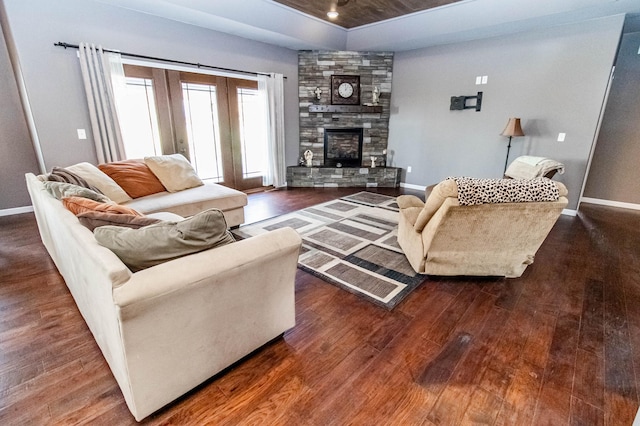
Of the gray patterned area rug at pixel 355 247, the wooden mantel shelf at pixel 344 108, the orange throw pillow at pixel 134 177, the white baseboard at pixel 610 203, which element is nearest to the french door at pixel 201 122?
the orange throw pillow at pixel 134 177

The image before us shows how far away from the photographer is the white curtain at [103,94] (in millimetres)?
3469

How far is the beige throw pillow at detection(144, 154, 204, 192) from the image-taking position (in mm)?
3412

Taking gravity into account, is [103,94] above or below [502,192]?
above

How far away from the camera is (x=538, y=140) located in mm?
4551

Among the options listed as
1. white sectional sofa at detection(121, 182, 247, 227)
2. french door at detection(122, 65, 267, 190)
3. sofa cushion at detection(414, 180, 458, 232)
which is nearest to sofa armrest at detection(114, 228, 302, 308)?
sofa cushion at detection(414, 180, 458, 232)

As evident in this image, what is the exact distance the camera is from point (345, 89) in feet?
18.9

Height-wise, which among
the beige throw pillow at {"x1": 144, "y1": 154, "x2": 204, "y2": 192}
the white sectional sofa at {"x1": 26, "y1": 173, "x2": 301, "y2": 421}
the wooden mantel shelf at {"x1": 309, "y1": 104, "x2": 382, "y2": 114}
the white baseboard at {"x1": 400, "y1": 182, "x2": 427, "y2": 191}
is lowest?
the white baseboard at {"x1": 400, "y1": 182, "x2": 427, "y2": 191}

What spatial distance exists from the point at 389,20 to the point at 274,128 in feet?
8.70

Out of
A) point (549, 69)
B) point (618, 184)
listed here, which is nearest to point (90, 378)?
point (549, 69)

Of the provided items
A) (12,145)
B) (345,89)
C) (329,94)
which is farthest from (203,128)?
(345,89)

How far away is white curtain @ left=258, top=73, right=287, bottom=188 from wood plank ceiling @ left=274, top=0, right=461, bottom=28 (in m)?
1.23

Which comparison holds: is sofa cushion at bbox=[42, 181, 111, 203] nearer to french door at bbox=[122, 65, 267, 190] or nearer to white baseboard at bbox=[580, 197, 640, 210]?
french door at bbox=[122, 65, 267, 190]

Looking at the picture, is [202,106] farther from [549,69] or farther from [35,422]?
[549,69]

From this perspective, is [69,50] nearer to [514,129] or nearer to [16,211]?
[16,211]
